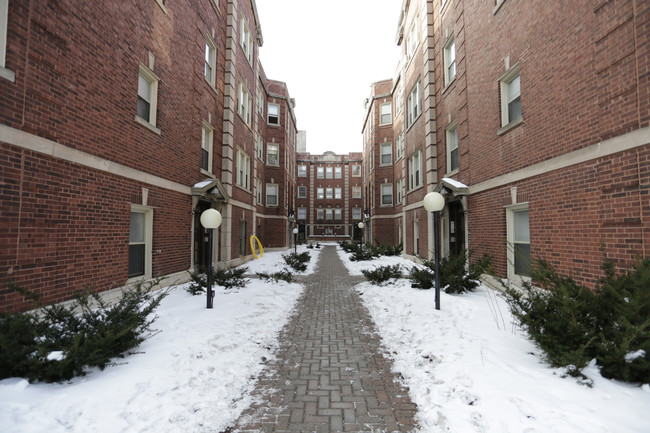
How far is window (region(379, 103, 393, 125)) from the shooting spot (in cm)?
2412

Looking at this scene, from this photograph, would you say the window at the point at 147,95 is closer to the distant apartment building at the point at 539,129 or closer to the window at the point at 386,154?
the distant apartment building at the point at 539,129

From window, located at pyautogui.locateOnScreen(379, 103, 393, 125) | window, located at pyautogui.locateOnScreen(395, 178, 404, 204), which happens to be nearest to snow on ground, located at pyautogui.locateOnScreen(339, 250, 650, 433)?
window, located at pyautogui.locateOnScreen(395, 178, 404, 204)

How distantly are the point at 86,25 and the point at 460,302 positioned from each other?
9.24 m

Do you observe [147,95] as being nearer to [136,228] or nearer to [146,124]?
[146,124]

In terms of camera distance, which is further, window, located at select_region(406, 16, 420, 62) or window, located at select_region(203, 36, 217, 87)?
window, located at select_region(406, 16, 420, 62)

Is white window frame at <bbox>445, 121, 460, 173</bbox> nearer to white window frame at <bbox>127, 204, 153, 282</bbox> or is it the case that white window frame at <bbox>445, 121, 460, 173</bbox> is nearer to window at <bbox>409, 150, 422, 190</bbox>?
window at <bbox>409, 150, 422, 190</bbox>

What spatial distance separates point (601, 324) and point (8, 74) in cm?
833

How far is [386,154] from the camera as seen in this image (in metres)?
24.6

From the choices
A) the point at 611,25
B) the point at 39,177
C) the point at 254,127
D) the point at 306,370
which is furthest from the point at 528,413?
the point at 254,127

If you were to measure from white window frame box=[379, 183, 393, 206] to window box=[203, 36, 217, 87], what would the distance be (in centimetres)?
1631

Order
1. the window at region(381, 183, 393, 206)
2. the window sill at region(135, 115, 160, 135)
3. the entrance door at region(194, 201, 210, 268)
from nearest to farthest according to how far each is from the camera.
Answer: the window sill at region(135, 115, 160, 135) < the entrance door at region(194, 201, 210, 268) < the window at region(381, 183, 393, 206)

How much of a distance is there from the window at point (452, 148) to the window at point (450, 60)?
1875mm

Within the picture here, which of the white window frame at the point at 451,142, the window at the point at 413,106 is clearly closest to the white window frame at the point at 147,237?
the white window frame at the point at 451,142

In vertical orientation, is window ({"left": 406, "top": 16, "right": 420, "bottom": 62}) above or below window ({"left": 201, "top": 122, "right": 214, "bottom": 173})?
above
